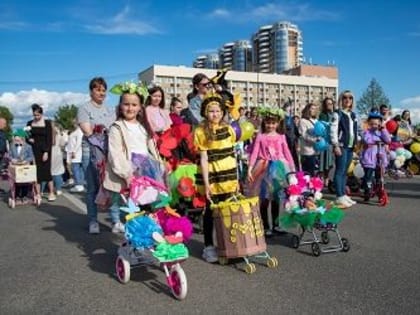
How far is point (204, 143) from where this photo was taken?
5367 mm

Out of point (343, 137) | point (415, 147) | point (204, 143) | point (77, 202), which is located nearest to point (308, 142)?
point (343, 137)

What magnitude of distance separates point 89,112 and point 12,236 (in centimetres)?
216

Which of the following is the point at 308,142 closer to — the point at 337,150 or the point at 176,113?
the point at 337,150

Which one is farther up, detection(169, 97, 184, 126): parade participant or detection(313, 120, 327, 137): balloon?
detection(169, 97, 184, 126): parade participant

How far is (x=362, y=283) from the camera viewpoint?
14.5ft

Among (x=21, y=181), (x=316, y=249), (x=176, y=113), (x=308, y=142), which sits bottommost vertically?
(x=316, y=249)

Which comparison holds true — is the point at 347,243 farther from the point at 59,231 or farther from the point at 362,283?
the point at 59,231

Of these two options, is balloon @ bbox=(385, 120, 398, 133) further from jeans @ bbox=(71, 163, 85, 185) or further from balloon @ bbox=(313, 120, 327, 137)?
jeans @ bbox=(71, 163, 85, 185)

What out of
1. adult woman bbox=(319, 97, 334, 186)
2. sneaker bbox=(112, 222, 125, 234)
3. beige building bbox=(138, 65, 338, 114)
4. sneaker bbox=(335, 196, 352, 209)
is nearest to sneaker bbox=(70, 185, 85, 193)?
sneaker bbox=(112, 222, 125, 234)

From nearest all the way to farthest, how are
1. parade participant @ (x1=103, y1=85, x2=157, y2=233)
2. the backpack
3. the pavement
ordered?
the pavement, parade participant @ (x1=103, y1=85, x2=157, y2=233), the backpack

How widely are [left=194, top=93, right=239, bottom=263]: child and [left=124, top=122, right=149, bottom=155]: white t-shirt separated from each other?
1.94ft

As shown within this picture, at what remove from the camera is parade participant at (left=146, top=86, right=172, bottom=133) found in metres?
7.58

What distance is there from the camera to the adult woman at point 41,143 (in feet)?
34.2

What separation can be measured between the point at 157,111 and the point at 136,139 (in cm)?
259
